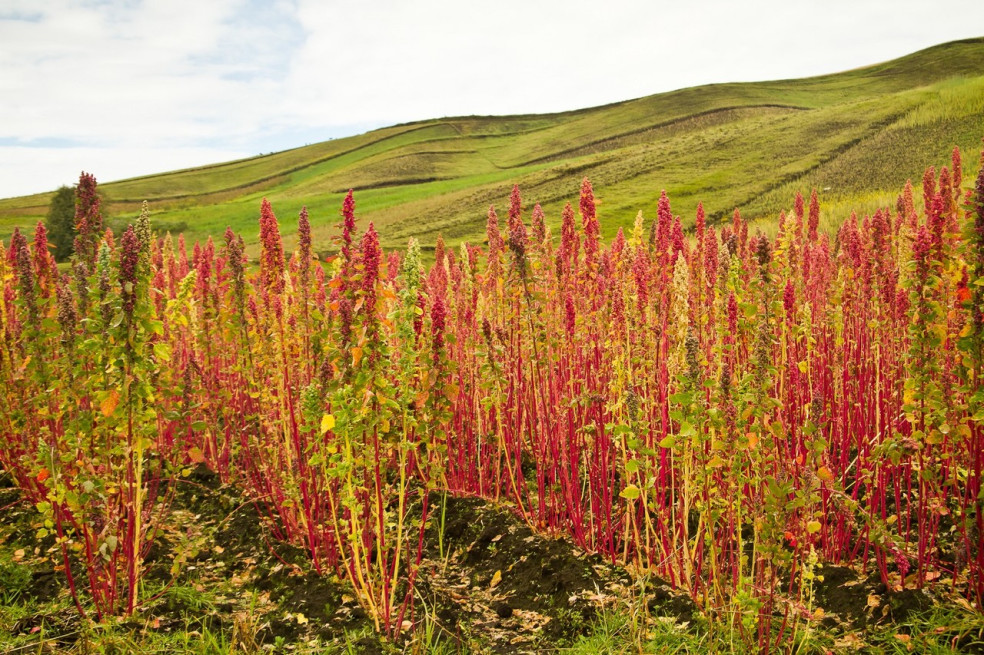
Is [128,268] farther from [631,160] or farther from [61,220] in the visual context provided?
[631,160]

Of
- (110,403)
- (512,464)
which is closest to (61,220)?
(512,464)

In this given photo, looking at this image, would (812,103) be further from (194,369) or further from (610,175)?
(194,369)

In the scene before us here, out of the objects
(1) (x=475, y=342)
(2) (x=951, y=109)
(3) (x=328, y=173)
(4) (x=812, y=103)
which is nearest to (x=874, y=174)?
(2) (x=951, y=109)

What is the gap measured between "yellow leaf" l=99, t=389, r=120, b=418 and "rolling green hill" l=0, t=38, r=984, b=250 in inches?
647

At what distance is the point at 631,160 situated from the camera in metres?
49.7

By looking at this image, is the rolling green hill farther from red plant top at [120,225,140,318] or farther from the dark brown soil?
red plant top at [120,225,140,318]

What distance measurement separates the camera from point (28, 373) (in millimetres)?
4281

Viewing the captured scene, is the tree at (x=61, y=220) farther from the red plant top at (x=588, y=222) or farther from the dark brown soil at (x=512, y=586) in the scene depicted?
the dark brown soil at (x=512, y=586)

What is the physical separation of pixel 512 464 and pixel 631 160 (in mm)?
47957

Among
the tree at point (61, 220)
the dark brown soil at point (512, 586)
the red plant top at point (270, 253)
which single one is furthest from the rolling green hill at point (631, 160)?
the red plant top at point (270, 253)

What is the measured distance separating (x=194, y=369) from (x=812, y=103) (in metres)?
80.6

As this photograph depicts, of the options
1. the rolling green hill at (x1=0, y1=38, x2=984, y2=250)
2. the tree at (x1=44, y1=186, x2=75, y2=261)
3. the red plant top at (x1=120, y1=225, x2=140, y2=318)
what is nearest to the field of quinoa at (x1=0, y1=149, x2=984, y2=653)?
the red plant top at (x1=120, y1=225, x2=140, y2=318)

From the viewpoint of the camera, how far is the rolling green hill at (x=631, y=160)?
112ft

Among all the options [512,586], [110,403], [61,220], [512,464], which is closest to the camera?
[110,403]
